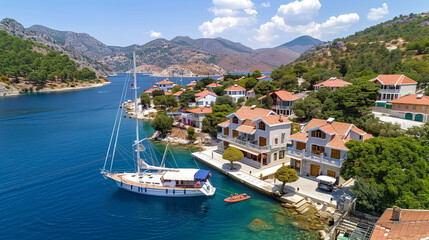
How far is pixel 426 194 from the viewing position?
19.7 meters

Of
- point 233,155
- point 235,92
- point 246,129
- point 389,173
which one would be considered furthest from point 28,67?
point 389,173

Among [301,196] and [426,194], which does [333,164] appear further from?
[426,194]

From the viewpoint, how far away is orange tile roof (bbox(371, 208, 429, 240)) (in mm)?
15378

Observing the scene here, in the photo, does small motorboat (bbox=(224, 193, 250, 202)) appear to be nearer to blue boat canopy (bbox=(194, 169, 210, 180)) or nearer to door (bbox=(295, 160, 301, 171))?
blue boat canopy (bbox=(194, 169, 210, 180))

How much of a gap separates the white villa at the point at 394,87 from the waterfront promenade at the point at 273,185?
121 feet

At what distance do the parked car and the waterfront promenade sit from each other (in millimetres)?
495

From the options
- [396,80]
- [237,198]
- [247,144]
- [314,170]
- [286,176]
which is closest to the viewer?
[286,176]

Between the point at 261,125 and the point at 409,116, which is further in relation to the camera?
the point at 409,116

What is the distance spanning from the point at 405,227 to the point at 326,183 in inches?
519

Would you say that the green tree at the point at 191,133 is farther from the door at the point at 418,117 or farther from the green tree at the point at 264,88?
the door at the point at 418,117

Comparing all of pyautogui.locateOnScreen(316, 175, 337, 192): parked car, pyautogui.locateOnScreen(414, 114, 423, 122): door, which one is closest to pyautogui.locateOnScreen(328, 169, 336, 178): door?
pyautogui.locateOnScreen(316, 175, 337, 192): parked car

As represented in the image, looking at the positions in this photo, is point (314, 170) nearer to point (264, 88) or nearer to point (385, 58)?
point (264, 88)

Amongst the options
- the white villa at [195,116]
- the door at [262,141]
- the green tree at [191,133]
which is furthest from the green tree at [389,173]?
the white villa at [195,116]

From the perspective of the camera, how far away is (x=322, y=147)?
32.5 m
